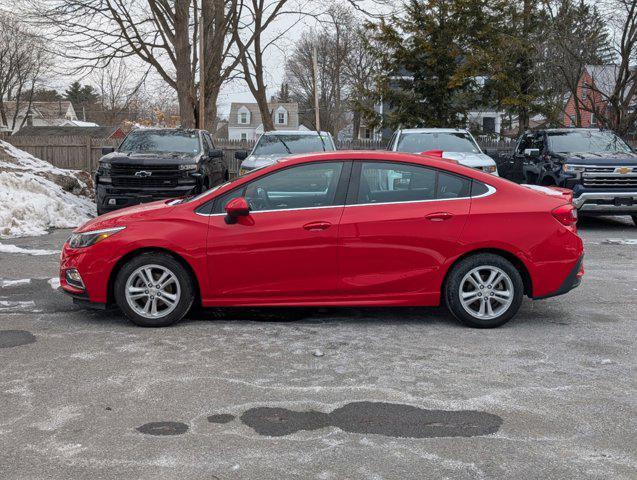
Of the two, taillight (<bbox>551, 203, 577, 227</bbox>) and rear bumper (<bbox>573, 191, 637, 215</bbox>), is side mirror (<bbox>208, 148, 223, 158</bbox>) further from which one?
taillight (<bbox>551, 203, 577, 227</bbox>)

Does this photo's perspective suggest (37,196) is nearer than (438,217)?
No

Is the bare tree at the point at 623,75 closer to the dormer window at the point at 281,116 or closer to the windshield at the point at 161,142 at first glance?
the windshield at the point at 161,142

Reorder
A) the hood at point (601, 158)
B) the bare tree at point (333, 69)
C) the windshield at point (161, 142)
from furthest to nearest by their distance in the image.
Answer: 1. the bare tree at point (333, 69)
2. the windshield at point (161, 142)
3. the hood at point (601, 158)

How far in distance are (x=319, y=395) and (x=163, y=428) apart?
1.05 m

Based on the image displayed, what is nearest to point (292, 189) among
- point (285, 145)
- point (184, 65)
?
point (285, 145)

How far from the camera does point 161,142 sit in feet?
51.4

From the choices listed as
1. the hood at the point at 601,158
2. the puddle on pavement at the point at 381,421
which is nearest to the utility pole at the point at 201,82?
the hood at the point at 601,158

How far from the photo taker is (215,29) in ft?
85.9

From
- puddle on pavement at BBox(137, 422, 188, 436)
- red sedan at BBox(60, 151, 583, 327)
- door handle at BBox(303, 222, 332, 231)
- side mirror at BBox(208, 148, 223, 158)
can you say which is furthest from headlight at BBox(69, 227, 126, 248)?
side mirror at BBox(208, 148, 223, 158)

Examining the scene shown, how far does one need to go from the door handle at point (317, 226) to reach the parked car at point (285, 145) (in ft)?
29.1

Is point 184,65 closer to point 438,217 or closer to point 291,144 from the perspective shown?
point 291,144

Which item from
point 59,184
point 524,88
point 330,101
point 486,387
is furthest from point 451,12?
point 330,101

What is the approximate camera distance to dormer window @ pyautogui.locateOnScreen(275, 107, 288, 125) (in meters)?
79.1

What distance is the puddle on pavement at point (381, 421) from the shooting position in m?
4.16
